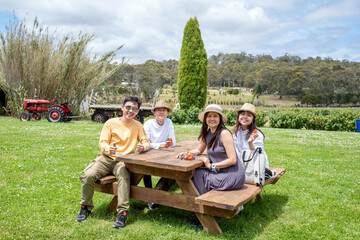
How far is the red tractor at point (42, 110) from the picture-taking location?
49.0 ft

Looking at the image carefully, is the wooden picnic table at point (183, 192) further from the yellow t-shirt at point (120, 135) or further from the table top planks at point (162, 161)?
the yellow t-shirt at point (120, 135)

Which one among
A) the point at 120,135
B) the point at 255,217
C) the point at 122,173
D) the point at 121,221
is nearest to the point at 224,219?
the point at 255,217

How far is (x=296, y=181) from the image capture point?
5301mm

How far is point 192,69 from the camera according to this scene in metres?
19.7

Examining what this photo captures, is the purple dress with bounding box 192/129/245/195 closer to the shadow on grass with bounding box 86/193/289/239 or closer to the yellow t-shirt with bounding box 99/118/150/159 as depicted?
the shadow on grass with bounding box 86/193/289/239

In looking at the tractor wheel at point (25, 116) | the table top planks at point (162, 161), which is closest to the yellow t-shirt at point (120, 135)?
the table top planks at point (162, 161)

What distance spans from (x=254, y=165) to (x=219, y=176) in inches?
21.6

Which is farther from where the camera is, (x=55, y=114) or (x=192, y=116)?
(x=192, y=116)

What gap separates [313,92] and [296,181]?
60760 millimetres

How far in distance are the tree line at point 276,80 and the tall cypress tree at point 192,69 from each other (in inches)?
924

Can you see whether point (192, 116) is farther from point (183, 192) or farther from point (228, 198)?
point (228, 198)

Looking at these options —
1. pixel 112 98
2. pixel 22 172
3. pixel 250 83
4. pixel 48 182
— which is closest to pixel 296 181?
pixel 48 182

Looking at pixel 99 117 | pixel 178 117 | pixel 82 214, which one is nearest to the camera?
pixel 82 214

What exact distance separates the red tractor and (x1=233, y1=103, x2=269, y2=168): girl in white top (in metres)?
12.5
